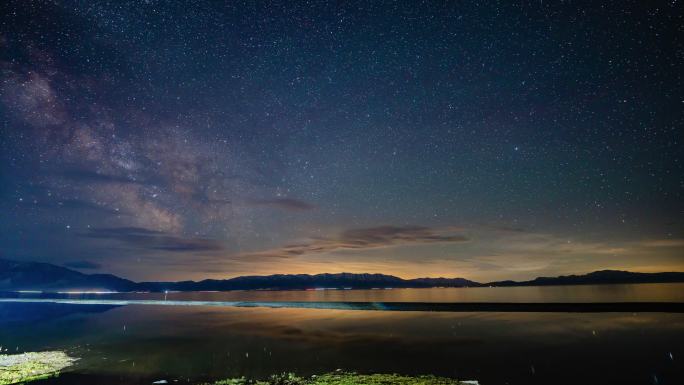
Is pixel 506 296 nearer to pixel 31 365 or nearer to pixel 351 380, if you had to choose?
pixel 351 380

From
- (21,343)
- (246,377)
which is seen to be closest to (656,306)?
(246,377)

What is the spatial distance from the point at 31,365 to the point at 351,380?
13957mm

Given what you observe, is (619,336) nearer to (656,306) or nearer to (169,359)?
(656,306)

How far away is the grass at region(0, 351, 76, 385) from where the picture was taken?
12.3 meters

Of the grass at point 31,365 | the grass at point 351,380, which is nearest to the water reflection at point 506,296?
the grass at point 351,380

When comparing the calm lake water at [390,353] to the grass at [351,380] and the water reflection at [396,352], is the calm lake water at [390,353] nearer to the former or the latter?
the water reflection at [396,352]

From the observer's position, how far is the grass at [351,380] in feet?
39.2

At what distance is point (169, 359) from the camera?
16.5 meters

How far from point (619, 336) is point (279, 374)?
24.4 m

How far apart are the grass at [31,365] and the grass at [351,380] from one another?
278 inches

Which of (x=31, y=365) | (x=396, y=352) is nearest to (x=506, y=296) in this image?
(x=396, y=352)

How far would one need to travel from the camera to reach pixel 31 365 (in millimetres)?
14547

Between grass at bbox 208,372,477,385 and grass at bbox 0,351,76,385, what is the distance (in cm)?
707

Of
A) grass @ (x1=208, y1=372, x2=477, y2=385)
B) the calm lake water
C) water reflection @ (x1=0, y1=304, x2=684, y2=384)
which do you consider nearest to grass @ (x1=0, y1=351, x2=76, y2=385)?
the calm lake water
